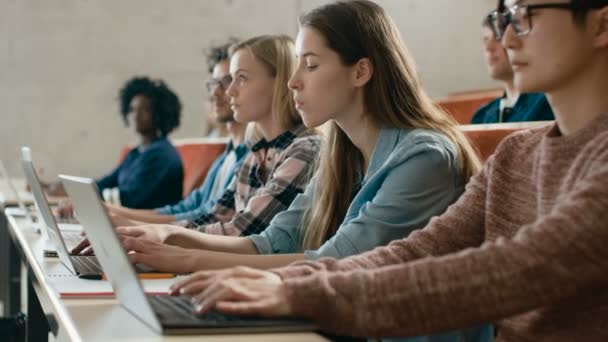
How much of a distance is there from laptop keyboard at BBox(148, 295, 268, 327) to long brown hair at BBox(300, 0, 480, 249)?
0.74 m

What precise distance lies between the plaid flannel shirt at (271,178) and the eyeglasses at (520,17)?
1078 millimetres

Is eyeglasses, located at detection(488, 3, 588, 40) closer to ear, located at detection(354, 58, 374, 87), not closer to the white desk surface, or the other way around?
the white desk surface

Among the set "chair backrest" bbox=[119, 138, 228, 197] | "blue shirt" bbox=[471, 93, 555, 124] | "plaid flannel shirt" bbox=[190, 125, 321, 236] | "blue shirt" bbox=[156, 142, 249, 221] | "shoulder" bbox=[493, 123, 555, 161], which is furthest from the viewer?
"chair backrest" bbox=[119, 138, 228, 197]

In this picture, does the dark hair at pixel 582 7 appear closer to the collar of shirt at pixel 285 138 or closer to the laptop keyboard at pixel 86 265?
the laptop keyboard at pixel 86 265

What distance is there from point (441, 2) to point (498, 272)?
5.51 meters

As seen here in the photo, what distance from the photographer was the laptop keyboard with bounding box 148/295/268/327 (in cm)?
100

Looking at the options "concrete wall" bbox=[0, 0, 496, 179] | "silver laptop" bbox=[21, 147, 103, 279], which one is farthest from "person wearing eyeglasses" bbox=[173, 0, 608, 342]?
"concrete wall" bbox=[0, 0, 496, 179]

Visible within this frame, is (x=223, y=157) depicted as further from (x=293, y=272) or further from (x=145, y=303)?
(x=145, y=303)

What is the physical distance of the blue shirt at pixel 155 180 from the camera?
419 cm

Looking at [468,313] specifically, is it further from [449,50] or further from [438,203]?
[449,50]

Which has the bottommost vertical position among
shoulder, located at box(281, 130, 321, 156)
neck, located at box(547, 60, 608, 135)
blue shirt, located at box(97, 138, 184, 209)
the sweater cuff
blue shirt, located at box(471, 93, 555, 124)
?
blue shirt, located at box(97, 138, 184, 209)

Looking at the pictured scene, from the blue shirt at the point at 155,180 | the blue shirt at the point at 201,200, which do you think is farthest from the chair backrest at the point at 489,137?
the blue shirt at the point at 155,180

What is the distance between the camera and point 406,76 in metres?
1.84

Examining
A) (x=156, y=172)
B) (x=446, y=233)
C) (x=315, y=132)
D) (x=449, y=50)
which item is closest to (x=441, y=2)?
(x=449, y=50)
